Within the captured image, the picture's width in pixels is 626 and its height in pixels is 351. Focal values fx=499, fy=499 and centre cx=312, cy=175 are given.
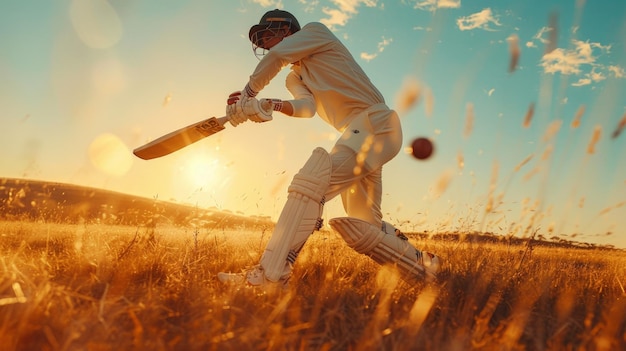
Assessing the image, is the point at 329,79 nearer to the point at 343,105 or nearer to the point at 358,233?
the point at 343,105

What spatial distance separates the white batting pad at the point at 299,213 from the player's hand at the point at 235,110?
2.13 feet

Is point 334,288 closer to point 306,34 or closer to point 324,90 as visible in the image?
point 324,90

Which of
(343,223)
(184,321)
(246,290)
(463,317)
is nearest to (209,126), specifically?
Result: (343,223)

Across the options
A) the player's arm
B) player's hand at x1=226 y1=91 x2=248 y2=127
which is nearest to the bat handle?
player's hand at x1=226 y1=91 x2=248 y2=127

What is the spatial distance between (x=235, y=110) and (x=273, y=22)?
3.53 ft

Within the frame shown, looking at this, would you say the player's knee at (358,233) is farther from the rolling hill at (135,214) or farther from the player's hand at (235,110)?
the rolling hill at (135,214)

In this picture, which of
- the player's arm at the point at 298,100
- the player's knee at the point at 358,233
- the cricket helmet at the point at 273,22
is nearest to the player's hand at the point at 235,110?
the player's arm at the point at 298,100

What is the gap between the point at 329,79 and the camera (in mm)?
3910

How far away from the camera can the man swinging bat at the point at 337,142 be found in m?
3.32

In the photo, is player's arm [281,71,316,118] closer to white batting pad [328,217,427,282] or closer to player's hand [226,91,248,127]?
player's hand [226,91,248,127]

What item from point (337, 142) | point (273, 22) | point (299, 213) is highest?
point (273, 22)

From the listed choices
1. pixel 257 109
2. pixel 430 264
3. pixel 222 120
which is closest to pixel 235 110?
pixel 257 109

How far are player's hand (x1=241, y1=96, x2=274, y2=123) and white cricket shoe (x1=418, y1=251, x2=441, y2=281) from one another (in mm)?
1583

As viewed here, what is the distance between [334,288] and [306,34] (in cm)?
195
